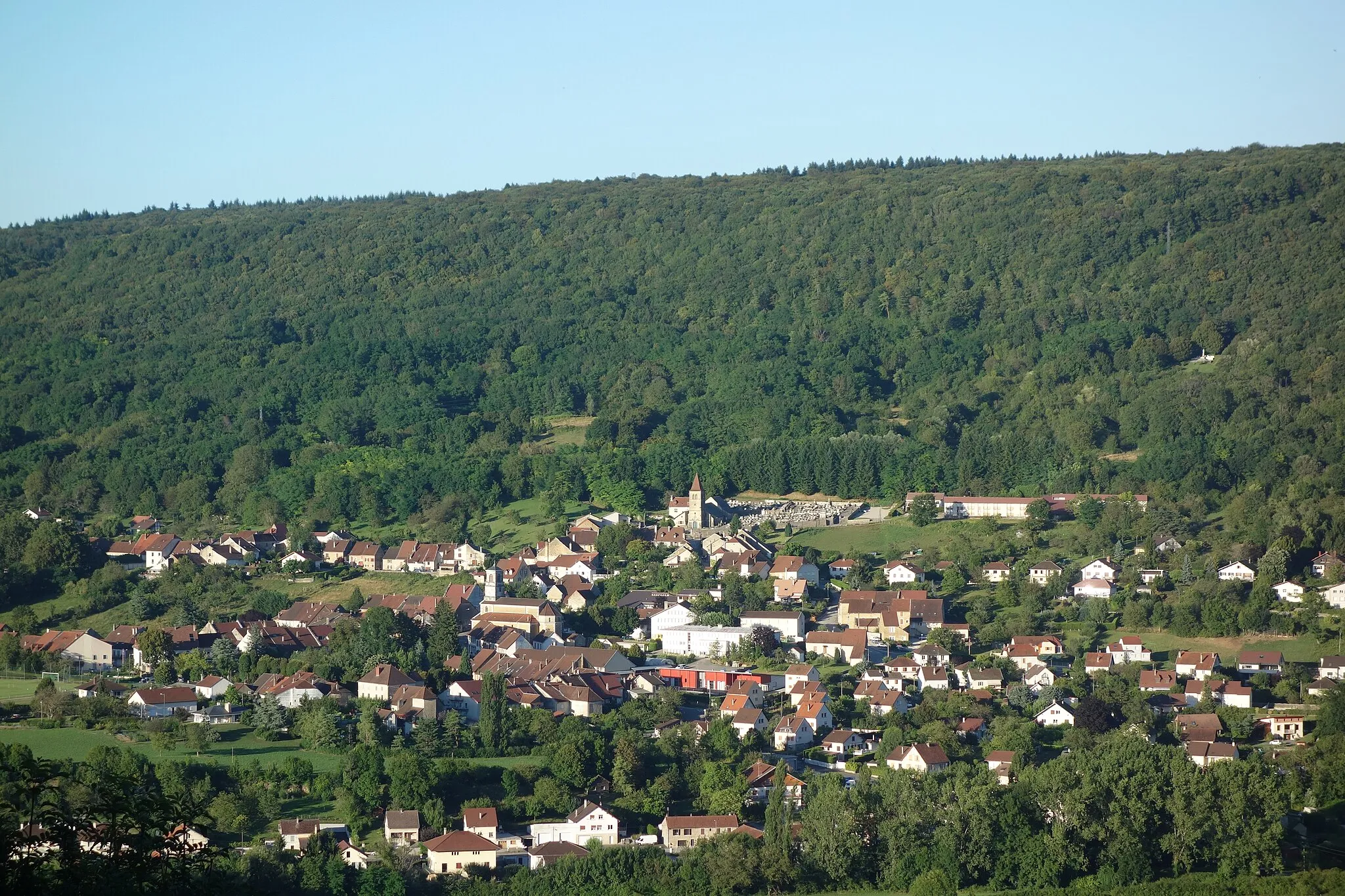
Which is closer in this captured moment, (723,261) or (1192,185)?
(1192,185)

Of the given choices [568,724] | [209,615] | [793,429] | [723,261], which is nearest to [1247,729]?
[568,724]

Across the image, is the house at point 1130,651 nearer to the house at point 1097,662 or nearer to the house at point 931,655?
the house at point 1097,662

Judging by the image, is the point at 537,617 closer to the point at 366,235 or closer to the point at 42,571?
the point at 42,571

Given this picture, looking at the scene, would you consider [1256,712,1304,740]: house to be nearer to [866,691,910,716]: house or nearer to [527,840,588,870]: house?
[866,691,910,716]: house

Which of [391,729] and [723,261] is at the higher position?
[723,261]

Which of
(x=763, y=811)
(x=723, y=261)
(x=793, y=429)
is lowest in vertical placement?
(x=763, y=811)

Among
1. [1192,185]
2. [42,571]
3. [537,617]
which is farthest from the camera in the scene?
Result: [1192,185]

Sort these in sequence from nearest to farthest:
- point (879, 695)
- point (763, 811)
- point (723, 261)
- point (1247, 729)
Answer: point (763, 811)
point (1247, 729)
point (879, 695)
point (723, 261)
